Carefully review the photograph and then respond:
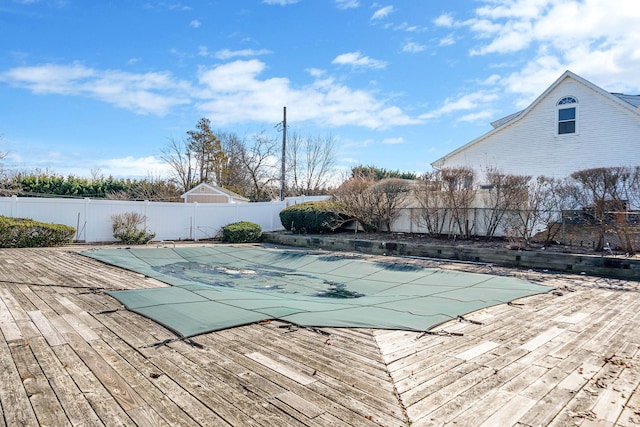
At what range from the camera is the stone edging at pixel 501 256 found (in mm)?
6574

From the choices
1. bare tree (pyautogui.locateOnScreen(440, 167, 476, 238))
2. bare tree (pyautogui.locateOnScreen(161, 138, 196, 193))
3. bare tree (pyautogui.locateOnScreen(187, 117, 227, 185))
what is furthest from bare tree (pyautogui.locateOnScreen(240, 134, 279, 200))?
bare tree (pyautogui.locateOnScreen(440, 167, 476, 238))

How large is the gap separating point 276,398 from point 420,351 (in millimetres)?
1274

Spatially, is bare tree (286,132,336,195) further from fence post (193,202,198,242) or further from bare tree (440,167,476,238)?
bare tree (440,167,476,238)

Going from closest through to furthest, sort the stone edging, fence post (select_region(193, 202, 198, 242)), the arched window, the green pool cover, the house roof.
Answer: the green pool cover → the stone edging → the house roof → the arched window → fence post (select_region(193, 202, 198, 242))

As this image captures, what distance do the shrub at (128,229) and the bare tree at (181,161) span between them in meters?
14.5

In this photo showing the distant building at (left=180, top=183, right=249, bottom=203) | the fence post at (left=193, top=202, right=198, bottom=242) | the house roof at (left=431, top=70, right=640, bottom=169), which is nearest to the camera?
the house roof at (left=431, top=70, right=640, bottom=169)

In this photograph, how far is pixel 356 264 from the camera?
7828 mm

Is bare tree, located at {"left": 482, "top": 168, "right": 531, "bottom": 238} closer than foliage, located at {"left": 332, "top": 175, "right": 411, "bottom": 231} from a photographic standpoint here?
Yes

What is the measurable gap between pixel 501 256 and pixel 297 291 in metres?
4.68

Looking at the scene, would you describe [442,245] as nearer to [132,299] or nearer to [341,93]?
[132,299]

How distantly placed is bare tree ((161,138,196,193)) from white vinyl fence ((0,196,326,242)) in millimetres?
12801

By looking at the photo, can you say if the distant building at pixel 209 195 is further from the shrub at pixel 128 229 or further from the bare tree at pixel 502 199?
the bare tree at pixel 502 199

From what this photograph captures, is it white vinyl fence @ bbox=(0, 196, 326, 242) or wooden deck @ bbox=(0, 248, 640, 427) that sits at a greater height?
white vinyl fence @ bbox=(0, 196, 326, 242)

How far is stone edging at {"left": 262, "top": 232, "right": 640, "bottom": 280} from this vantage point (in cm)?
657
